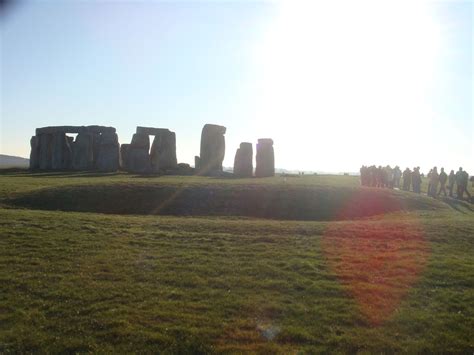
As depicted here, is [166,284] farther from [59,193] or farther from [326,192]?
[326,192]

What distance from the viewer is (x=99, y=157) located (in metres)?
53.5

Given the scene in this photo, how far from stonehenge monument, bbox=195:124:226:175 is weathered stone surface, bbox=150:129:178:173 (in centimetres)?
352

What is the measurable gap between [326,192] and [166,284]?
75.3 feet

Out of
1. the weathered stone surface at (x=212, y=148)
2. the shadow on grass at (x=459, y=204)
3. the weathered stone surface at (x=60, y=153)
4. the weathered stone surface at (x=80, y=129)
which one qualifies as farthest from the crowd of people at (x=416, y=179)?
the weathered stone surface at (x=60, y=153)

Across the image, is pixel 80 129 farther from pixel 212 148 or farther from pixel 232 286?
pixel 232 286

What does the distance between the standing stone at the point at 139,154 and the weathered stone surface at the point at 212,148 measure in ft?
20.7

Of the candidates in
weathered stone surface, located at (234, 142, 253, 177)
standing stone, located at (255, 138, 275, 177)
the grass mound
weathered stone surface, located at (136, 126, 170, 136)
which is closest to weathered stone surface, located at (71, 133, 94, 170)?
weathered stone surface, located at (136, 126, 170, 136)

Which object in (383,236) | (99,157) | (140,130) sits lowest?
(383,236)

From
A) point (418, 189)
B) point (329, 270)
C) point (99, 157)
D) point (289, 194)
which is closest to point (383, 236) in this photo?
point (329, 270)

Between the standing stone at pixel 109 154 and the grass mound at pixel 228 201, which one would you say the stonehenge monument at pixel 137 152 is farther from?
the grass mound at pixel 228 201

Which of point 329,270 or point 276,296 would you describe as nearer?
point 276,296

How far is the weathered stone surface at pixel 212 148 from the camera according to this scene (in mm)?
54219

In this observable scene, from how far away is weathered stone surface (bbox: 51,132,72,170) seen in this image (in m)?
55.5

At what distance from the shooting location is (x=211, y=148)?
5450 cm
